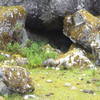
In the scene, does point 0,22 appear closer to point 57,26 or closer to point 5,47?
point 5,47

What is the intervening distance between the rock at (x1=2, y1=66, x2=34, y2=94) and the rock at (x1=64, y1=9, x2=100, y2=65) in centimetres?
781

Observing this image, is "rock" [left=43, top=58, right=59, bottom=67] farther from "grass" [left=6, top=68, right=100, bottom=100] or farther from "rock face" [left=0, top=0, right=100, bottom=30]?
"rock face" [left=0, top=0, right=100, bottom=30]

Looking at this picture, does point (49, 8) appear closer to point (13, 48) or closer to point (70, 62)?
point (13, 48)

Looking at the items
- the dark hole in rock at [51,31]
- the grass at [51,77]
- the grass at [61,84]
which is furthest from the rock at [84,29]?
the grass at [61,84]

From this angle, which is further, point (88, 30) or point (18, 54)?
point (88, 30)

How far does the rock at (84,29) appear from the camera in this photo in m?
18.6

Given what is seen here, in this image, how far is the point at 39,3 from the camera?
68.1 feet

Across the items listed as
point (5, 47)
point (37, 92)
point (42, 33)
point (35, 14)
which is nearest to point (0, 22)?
point (5, 47)

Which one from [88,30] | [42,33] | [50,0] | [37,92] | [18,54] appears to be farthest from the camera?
[42,33]

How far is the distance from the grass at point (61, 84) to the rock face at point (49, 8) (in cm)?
595

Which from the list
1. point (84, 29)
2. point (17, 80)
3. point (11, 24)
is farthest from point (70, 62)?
point (17, 80)

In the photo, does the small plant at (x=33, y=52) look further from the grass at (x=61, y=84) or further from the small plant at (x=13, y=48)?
the grass at (x=61, y=84)

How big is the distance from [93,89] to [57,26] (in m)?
10.8

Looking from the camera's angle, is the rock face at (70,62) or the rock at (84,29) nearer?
the rock face at (70,62)
